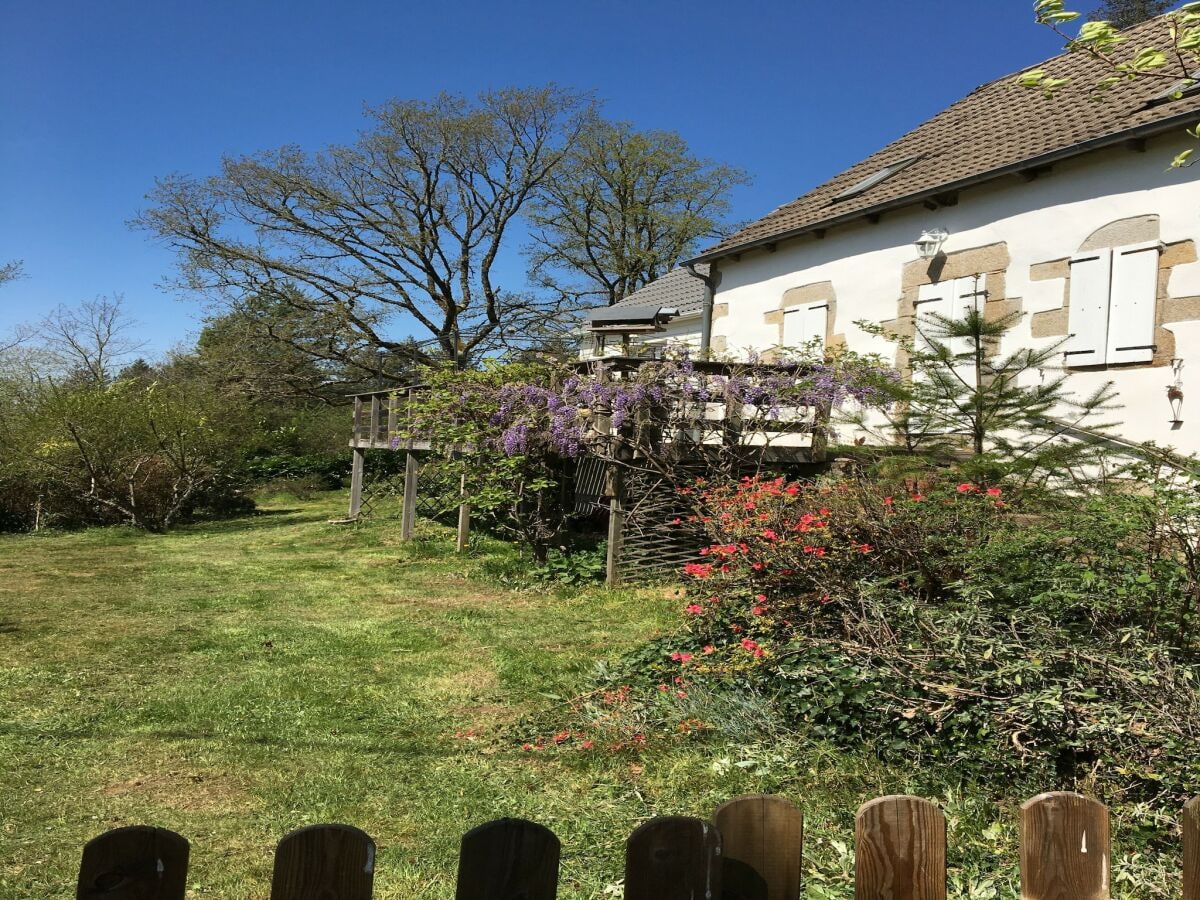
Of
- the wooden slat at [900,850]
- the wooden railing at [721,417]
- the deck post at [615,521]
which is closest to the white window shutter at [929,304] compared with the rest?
the wooden railing at [721,417]

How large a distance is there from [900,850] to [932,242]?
9.87 metres

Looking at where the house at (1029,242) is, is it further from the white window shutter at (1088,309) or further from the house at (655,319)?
the house at (655,319)

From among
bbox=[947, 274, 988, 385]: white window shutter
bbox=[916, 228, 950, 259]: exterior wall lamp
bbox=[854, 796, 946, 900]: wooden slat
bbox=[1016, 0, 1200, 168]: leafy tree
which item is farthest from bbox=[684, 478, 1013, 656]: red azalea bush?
bbox=[916, 228, 950, 259]: exterior wall lamp

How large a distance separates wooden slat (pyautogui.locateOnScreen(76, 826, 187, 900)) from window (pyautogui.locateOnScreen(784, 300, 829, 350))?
10818mm

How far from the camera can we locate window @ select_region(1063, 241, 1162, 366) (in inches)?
311

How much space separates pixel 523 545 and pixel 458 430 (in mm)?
2621

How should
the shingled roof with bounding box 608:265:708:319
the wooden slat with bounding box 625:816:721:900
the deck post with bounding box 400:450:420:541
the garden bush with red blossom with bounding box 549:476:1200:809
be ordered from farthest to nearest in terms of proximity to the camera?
the shingled roof with bounding box 608:265:708:319, the deck post with bounding box 400:450:420:541, the garden bush with red blossom with bounding box 549:476:1200:809, the wooden slat with bounding box 625:816:721:900

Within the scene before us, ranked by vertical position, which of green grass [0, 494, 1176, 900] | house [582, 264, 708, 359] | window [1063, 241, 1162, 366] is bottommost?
green grass [0, 494, 1176, 900]

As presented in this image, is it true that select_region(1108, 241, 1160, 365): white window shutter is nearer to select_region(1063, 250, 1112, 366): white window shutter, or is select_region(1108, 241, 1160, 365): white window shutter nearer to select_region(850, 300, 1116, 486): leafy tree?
select_region(1063, 250, 1112, 366): white window shutter

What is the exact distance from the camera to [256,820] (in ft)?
12.1

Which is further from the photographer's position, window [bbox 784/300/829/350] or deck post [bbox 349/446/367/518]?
deck post [bbox 349/446/367/518]

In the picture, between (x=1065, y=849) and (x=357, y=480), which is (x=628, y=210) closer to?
(x=357, y=480)

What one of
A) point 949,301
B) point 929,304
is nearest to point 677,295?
point 929,304

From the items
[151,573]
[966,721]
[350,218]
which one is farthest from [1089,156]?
[350,218]
